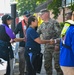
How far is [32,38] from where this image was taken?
22.5 feet

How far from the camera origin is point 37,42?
6828 millimetres

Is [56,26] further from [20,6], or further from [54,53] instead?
[20,6]

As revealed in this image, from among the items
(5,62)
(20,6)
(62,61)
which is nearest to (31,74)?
(5,62)

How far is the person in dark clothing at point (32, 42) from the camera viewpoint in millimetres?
6797

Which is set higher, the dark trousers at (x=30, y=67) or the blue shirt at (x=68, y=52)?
the blue shirt at (x=68, y=52)

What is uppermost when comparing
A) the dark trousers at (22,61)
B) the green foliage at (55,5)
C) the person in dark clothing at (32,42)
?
the green foliage at (55,5)

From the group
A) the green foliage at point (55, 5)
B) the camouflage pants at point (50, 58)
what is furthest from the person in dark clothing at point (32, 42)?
the green foliage at point (55, 5)

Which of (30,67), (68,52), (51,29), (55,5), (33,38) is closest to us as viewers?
(68,52)

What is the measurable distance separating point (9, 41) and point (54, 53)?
1205 millimetres

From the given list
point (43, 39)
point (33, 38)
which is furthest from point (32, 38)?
point (43, 39)

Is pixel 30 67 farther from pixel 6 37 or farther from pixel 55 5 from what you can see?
pixel 55 5

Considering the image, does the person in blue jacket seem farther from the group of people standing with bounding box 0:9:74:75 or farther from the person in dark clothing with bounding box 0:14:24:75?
the person in dark clothing with bounding box 0:14:24:75

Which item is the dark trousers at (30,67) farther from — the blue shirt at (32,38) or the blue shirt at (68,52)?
the blue shirt at (68,52)

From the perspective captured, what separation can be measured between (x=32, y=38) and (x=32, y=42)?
182 millimetres
